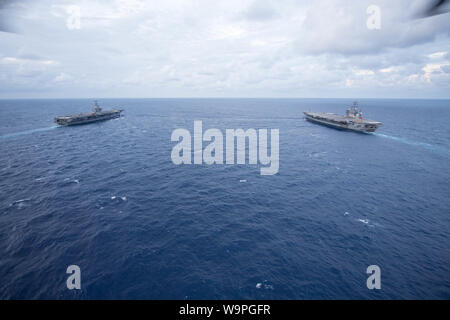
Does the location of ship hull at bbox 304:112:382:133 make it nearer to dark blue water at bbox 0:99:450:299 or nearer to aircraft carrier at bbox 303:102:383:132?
aircraft carrier at bbox 303:102:383:132

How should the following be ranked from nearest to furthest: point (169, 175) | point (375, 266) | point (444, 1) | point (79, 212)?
point (444, 1), point (375, 266), point (79, 212), point (169, 175)

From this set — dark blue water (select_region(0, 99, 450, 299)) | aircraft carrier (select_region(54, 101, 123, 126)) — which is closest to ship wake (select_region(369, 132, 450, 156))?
dark blue water (select_region(0, 99, 450, 299))

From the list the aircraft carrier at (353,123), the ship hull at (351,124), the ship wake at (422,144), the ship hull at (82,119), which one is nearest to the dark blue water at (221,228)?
the ship wake at (422,144)

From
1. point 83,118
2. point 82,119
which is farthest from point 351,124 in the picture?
point 83,118

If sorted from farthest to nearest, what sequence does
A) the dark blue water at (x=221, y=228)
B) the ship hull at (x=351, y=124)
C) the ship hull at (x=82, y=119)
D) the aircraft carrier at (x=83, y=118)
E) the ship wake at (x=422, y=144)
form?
1. the aircraft carrier at (x=83, y=118)
2. the ship hull at (x=82, y=119)
3. the ship hull at (x=351, y=124)
4. the ship wake at (x=422, y=144)
5. the dark blue water at (x=221, y=228)

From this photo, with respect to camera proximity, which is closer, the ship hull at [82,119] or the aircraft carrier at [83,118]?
the ship hull at [82,119]

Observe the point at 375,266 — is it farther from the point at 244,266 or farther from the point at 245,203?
the point at 245,203

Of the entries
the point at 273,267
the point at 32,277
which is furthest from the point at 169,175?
the point at 273,267

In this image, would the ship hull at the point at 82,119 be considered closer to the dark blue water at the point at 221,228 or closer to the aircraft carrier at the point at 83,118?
the aircraft carrier at the point at 83,118
